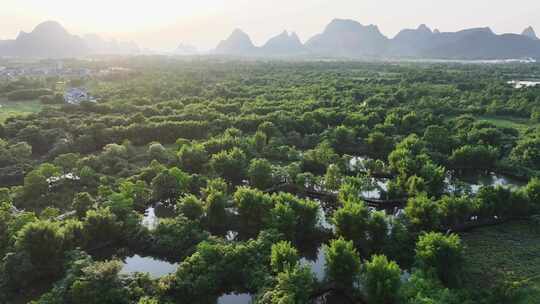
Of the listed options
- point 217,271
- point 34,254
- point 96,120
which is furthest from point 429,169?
point 96,120

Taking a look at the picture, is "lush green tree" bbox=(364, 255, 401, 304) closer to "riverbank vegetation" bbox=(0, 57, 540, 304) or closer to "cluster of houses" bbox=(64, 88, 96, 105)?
"riverbank vegetation" bbox=(0, 57, 540, 304)

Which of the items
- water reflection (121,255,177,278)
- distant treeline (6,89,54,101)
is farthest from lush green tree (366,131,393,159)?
distant treeline (6,89,54,101)

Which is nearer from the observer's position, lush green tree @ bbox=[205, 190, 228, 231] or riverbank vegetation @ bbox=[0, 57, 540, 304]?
riverbank vegetation @ bbox=[0, 57, 540, 304]

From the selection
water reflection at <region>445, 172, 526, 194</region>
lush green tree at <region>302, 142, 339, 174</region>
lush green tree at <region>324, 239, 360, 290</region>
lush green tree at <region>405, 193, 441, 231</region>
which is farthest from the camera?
lush green tree at <region>302, 142, 339, 174</region>

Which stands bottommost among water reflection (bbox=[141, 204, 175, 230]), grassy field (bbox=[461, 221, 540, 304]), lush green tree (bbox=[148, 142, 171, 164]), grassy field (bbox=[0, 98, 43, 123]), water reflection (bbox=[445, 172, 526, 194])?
water reflection (bbox=[141, 204, 175, 230])

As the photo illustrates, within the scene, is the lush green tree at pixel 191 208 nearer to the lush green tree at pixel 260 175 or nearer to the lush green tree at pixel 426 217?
the lush green tree at pixel 260 175

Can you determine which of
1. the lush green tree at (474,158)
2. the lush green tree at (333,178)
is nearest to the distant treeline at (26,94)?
the lush green tree at (333,178)
